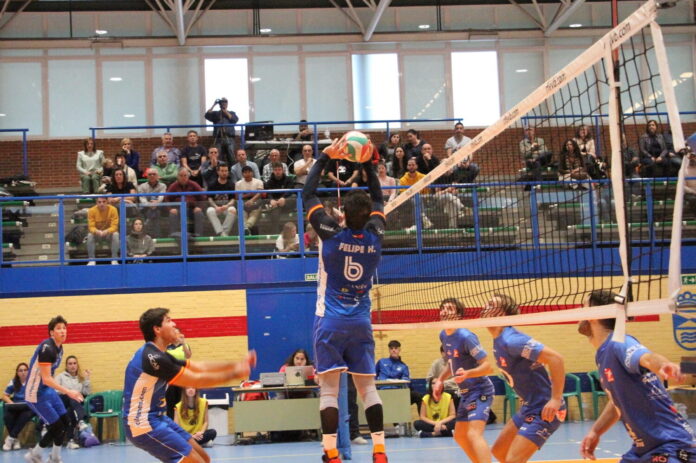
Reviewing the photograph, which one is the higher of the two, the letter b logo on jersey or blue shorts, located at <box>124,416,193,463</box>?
the letter b logo on jersey

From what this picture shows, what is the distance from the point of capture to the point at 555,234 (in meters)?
14.1

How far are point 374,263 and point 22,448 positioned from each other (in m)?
11.7

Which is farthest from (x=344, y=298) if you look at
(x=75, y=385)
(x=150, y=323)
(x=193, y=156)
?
(x=193, y=156)

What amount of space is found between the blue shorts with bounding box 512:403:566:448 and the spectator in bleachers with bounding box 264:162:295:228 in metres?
9.38

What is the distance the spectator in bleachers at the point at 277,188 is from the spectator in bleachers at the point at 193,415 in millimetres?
3716

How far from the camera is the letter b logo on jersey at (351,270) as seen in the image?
276 inches

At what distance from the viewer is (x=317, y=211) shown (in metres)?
7.04

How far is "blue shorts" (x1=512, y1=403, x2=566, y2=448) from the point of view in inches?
312

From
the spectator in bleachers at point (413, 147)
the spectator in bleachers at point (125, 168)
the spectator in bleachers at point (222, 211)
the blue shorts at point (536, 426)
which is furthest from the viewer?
the spectator in bleachers at point (413, 147)

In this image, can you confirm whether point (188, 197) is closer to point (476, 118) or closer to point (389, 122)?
point (389, 122)

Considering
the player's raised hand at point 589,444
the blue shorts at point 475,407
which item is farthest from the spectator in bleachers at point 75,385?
the player's raised hand at point 589,444

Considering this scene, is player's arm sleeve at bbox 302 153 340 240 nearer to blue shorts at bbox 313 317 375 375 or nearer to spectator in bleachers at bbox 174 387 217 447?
blue shorts at bbox 313 317 375 375

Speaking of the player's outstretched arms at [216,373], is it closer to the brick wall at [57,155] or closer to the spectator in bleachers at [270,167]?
the spectator in bleachers at [270,167]

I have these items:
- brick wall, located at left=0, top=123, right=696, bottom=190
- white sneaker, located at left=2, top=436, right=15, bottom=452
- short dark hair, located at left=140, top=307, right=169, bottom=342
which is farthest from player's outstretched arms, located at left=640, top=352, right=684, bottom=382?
brick wall, located at left=0, top=123, right=696, bottom=190
